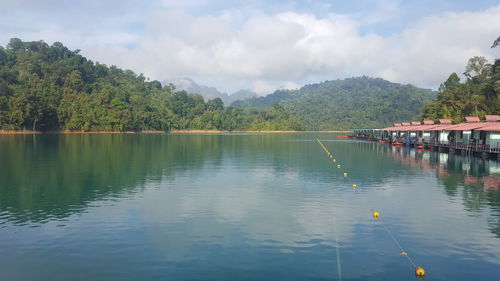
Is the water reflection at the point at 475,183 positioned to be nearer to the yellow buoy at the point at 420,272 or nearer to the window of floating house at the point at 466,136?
the yellow buoy at the point at 420,272

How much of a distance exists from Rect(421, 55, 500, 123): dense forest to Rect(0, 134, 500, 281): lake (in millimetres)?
63476

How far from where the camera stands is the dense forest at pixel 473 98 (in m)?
86.4

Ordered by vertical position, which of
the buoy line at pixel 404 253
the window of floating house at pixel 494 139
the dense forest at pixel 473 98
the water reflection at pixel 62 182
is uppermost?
the dense forest at pixel 473 98

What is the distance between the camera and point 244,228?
17.8 m

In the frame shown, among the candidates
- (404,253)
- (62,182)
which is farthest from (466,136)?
(62,182)

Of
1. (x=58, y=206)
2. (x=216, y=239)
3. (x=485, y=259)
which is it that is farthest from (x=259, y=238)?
(x=58, y=206)

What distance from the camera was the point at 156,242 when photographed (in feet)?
51.7

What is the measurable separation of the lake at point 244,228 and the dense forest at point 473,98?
208 feet

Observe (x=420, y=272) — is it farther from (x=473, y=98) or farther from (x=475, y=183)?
(x=473, y=98)

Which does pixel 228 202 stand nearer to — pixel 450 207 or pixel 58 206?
pixel 58 206

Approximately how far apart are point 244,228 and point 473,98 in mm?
89822

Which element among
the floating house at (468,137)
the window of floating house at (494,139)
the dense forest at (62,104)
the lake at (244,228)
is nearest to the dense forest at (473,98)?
the floating house at (468,137)

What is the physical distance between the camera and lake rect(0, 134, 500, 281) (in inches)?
515

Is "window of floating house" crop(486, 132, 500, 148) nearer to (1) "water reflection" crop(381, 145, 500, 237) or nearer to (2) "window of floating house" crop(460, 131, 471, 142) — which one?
(1) "water reflection" crop(381, 145, 500, 237)
